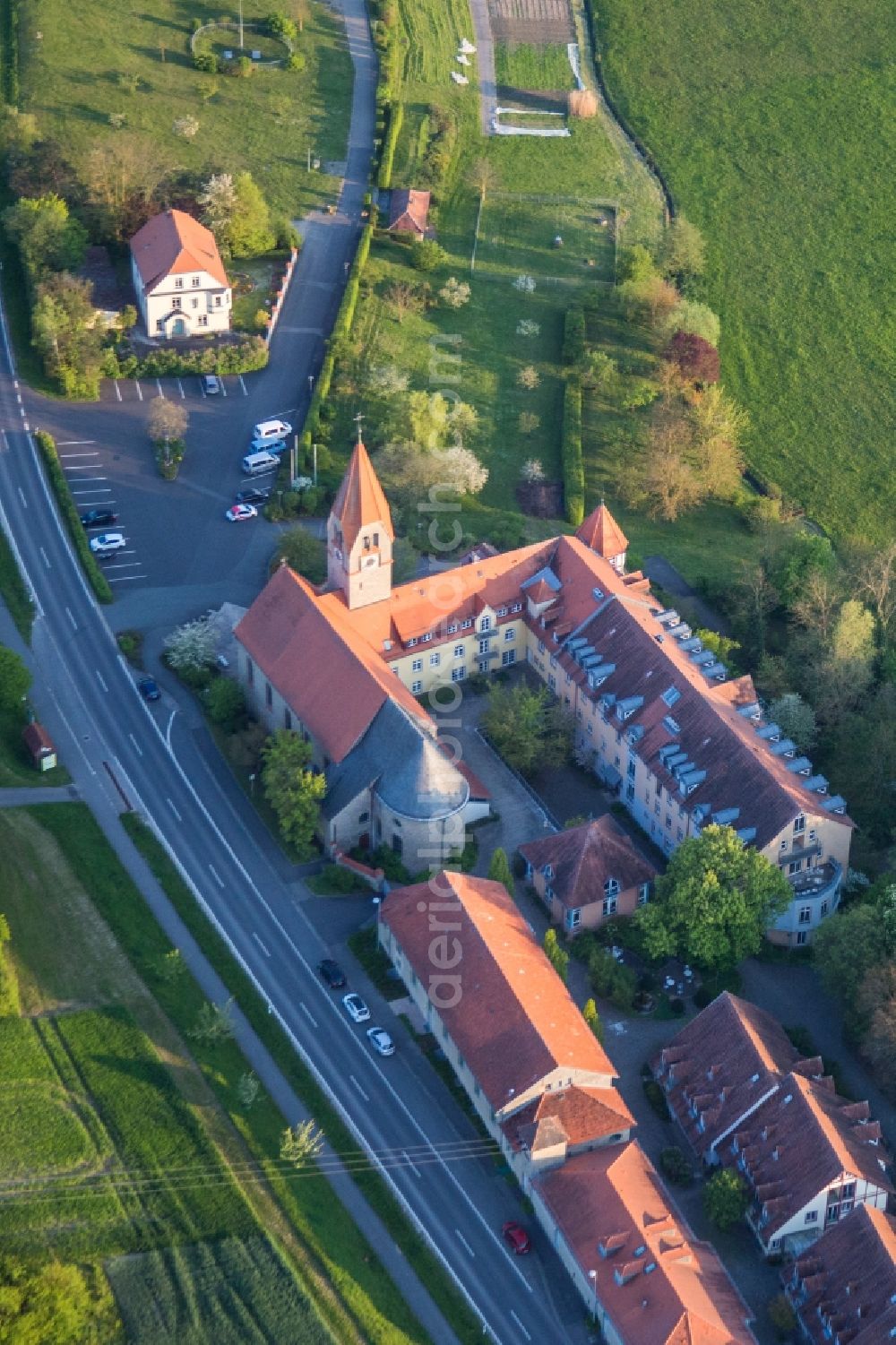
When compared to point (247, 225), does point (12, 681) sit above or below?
below

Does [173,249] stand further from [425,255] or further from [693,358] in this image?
[693,358]

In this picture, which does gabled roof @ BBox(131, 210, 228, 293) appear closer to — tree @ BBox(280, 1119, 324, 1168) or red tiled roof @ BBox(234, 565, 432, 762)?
red tiled roof @ BBox(234, 565, 432, 762)

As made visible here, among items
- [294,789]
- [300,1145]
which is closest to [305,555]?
[294,789]

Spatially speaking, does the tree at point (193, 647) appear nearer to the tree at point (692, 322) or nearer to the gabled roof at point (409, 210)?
the tree at point (692, 322)

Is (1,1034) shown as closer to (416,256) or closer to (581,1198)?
(581,1198)

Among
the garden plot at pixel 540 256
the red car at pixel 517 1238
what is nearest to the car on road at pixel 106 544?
the garden plot at pixel 540 256

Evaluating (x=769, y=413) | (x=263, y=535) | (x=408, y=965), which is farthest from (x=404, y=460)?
(x=408, y=965)

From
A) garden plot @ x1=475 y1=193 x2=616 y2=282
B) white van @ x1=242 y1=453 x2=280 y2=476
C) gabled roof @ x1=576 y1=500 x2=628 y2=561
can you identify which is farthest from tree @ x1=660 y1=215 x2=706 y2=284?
white van @ x1=242 y1=453 x2=280 y2=476
